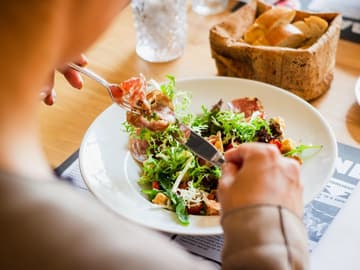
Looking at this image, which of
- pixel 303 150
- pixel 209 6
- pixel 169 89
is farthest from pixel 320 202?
pixel 209 6

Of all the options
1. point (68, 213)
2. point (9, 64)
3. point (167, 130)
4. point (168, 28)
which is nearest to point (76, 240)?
point (68, 213)

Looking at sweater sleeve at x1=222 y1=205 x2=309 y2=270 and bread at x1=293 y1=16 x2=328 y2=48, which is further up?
sweater sleeve at x1=222 y1=205 x2=309 y2=270

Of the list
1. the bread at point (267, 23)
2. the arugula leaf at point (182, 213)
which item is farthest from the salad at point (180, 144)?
the bread at point (267, 23)

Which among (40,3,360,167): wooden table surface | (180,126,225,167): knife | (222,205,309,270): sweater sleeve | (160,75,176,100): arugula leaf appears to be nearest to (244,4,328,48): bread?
(40,3,360,167): wooden table surface

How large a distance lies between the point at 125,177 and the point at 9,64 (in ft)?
1.94

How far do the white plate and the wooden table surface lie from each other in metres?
0.09

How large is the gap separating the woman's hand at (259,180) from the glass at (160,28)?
0.65m

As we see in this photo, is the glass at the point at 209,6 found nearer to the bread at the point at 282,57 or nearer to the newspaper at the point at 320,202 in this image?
the bread at the point at 282,57

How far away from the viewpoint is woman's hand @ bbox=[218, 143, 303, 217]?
0.69 metres

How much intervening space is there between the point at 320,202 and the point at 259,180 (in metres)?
0.32

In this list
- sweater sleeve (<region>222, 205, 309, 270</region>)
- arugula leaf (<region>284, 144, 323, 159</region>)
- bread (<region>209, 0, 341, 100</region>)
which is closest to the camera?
sweater sleeve (<region>222, 205, 309, 270</region>)

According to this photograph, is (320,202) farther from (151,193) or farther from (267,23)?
(267,23)

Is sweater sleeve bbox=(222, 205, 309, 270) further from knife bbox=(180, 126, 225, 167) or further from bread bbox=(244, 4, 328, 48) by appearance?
bread bbox=(244, 4, 328, 48)

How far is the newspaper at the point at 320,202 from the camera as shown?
35.7 inches
